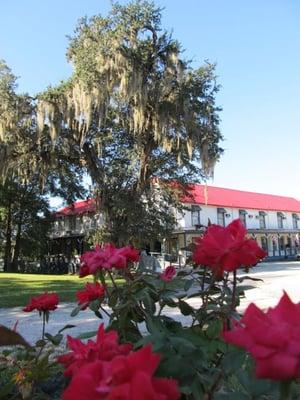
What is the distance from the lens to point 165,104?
22.7 meters

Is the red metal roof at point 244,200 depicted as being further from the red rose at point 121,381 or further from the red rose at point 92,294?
the red rose at point 121,381

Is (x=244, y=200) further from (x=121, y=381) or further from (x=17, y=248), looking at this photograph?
(x=121, y=381)

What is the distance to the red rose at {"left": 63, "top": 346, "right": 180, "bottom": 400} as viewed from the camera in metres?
0.82

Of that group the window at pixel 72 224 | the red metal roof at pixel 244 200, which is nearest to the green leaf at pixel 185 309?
the red metal roof at pixel 244 200

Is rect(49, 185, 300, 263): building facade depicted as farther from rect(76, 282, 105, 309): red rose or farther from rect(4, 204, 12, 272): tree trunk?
rect(76, 282, 105, 309): red rose

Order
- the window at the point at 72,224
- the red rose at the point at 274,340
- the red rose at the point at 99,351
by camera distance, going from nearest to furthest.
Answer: the red rose at the point at 274,340
the red rose at the point at 99,351
the window at the point at 72,224

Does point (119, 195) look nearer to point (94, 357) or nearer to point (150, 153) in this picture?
point (150, 153)

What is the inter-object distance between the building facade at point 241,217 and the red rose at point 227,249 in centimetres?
3860

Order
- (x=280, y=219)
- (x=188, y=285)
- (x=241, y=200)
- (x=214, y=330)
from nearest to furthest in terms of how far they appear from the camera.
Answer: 1. (x=214, y=330)
2. (x=188, y=285)
3. (x=241, y=200)
4. (x=280, y=219)

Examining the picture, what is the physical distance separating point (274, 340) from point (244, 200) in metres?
54.2

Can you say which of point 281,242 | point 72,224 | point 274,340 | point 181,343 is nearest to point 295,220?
point 281,242

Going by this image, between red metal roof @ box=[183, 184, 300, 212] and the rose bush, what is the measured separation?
145 feet

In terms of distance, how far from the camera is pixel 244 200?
5416 centimetres

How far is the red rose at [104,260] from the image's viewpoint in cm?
207
